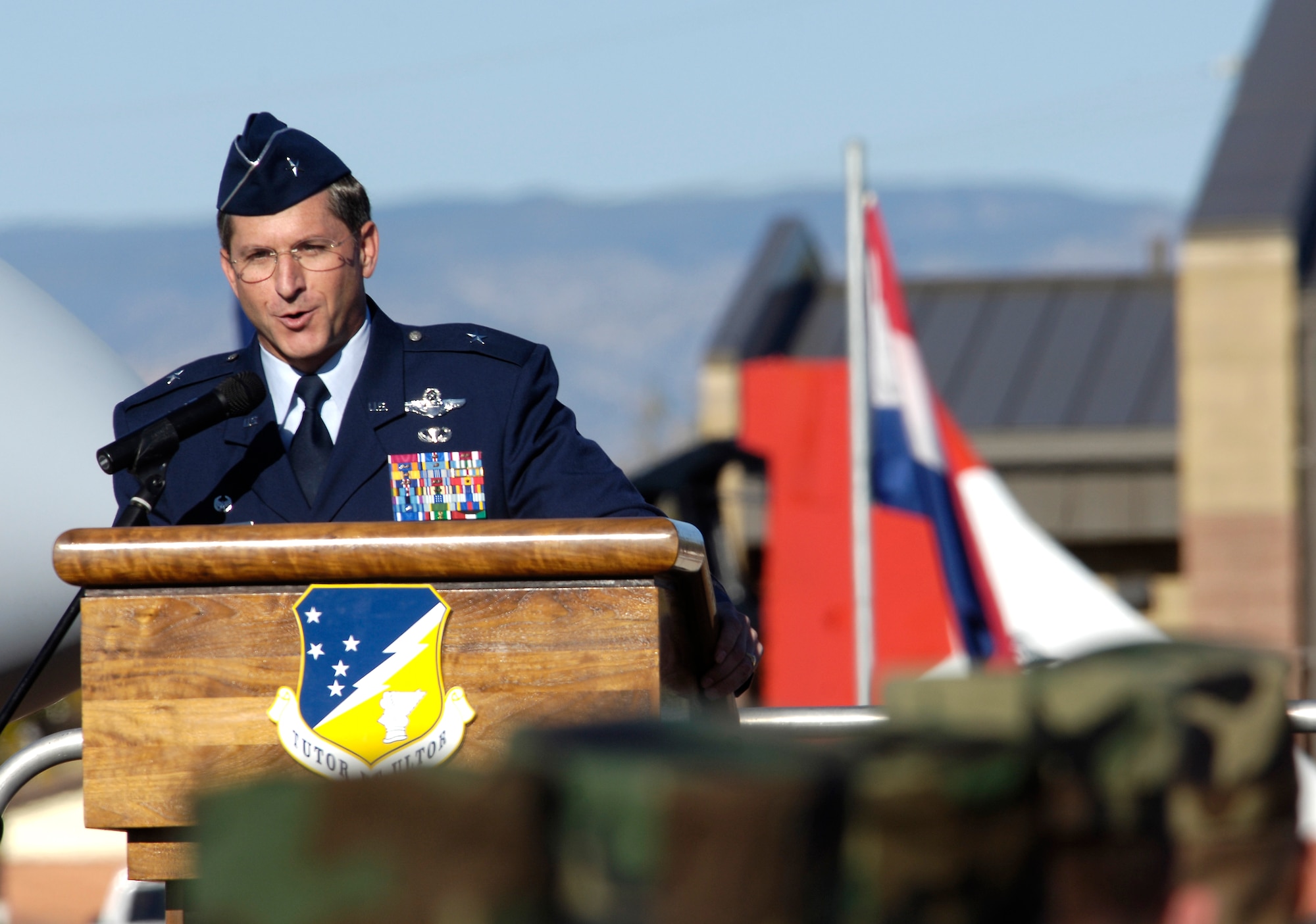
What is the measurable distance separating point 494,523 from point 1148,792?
2.98 feet

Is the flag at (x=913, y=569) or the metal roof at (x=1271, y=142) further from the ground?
the metal roof at (x=1271, y=142)

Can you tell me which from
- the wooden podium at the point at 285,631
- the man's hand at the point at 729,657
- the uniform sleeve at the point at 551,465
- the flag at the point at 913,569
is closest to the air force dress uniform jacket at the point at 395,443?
the uniform sleeve at the point at 551,465

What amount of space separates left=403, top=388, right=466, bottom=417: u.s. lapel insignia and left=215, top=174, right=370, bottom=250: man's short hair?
26cm

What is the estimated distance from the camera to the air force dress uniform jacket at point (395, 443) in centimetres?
233

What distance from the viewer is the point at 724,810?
2.37ft

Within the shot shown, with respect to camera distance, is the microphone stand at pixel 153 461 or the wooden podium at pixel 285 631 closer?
the wooden podium at pixel 285 631

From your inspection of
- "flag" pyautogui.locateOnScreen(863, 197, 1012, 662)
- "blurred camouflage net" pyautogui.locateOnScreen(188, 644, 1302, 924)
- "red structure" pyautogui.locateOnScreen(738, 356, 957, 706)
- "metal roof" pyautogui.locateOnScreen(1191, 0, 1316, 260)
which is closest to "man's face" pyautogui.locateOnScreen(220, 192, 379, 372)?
"blurred camouflage net" pyautogui.locateOnScreen(188, 644, 1302, 924)

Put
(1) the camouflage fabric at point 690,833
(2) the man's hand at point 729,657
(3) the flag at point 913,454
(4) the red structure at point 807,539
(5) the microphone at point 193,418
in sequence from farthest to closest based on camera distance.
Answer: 1. (4) the red structure at point 807,539
2. (3) the flag at point 913,454
3. (5) the microphone at point 193,418
4. (2) the man's hand at point 729,657
5. (1) the camouflage fabric at point 690,833

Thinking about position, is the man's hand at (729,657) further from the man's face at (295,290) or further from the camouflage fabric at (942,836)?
the camouflage fabric at (942,836)

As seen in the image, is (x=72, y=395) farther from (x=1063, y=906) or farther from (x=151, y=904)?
(x=151, y=904)

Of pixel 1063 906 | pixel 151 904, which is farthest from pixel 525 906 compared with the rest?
pixel 151 904

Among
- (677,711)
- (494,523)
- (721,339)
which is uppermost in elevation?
(721,339)

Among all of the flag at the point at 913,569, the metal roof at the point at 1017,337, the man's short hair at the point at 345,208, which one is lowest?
the flag at the point at 913,569

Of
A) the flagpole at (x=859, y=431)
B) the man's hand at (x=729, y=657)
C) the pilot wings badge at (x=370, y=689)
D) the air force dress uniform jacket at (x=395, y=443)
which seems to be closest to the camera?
the pilot wings badge at (x=370, y=689)
